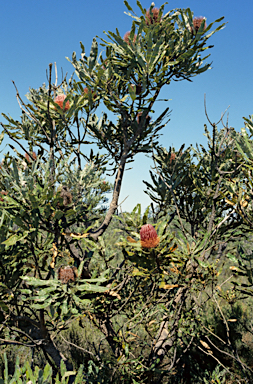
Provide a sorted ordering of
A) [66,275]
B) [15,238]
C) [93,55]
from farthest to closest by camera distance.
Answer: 1. [93,55]
2. [66,275]
3. [15,238]

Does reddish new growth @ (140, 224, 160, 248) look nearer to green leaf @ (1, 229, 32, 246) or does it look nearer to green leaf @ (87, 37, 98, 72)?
green leaf @ (1, 229, 32, 246)

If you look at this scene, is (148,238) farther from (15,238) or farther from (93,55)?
(93,55)

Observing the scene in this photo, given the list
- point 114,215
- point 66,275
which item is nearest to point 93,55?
point 114,215

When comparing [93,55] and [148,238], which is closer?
[148,238]

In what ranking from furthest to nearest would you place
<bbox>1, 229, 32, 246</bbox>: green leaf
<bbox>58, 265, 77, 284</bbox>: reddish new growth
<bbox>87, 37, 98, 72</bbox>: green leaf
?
<bbox>87, 37, 98, 72</bbox>: green leaf < <bbox>58, 265, 77, 284</bbox>: reddish new growth < <bbox>1, 229, 32, 246</bbox>: green leaf

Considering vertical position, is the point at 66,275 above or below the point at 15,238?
below

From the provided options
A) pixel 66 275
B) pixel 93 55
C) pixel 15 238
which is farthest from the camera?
pixel 93 55

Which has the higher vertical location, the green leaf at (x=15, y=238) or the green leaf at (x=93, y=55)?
the green leaf at (x=93, y=55)

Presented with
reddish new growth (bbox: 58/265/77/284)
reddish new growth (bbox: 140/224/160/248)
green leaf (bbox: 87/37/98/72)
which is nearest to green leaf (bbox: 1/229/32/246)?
reddish new growth (bbox: 58/265/77/284)

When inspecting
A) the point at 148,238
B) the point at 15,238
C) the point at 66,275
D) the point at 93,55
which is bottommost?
the point at 66,275

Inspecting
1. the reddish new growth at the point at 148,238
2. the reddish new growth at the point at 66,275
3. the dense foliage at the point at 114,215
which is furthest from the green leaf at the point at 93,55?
the reddish new growth at the point at 66,275

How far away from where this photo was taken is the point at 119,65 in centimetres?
230

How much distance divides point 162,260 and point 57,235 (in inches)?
32.2

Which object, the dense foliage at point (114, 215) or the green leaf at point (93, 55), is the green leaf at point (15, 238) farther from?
the green leaf at point (93, 55)
